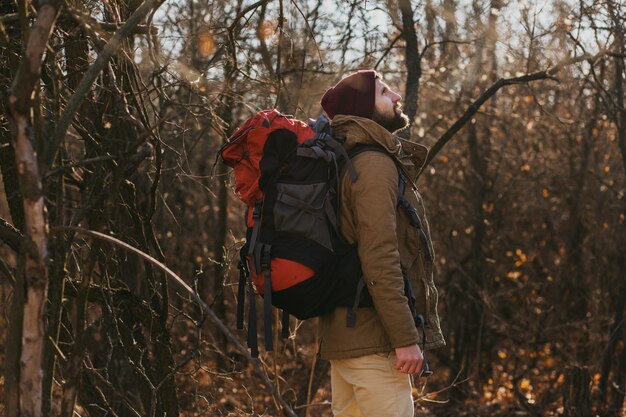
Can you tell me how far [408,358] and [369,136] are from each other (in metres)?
0.75

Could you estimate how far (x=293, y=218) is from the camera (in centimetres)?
275

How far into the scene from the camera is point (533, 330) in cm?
839

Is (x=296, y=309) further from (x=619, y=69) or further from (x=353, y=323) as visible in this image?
(x=619, y=69)

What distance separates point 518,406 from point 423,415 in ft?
2.85

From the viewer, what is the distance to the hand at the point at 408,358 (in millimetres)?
2750

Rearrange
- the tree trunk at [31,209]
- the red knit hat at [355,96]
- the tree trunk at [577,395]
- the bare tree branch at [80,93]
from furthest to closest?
the tree trunk at [577,395], the red knit hat at [355,96], the bare tree branch at [80,93], the tree trunk at [31,209]

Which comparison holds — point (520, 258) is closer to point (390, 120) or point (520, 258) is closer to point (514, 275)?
A: point (514, 275)

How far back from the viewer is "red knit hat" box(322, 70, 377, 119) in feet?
9.93

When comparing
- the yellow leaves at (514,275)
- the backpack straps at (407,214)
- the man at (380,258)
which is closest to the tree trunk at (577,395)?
the yellow leaves at (514,275)

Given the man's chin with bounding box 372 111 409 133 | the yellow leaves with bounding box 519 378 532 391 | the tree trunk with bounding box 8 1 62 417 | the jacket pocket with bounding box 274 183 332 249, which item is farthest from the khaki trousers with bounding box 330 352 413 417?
the yellow leaves with bounding box 519 378 532 391

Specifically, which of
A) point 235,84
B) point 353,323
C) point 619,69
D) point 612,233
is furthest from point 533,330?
point 353,323

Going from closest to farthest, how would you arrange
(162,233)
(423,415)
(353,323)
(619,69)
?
1. (353,323)
2. (619,69)
3. (423,415)
4. (162,233)

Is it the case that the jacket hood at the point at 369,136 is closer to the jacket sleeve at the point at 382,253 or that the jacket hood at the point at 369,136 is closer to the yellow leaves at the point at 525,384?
the jacket sleeve at the point at 382,253

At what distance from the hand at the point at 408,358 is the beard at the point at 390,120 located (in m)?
0.82
